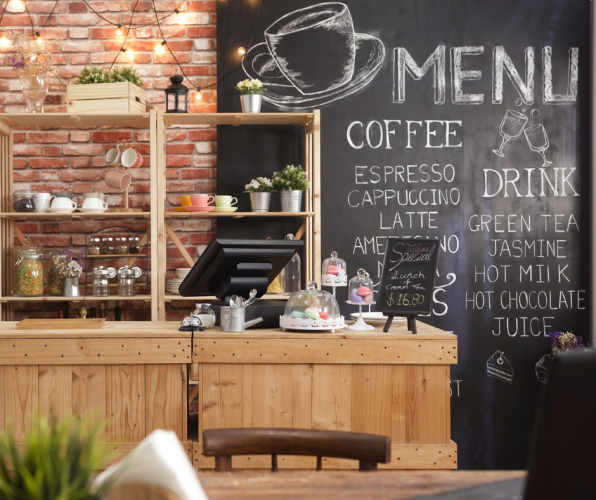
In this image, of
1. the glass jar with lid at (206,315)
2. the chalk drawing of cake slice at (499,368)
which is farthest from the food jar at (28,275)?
the chalk drawing of cake slice at (499,368)

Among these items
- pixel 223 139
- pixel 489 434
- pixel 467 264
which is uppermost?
pixel 223 139

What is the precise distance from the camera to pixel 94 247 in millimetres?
3582

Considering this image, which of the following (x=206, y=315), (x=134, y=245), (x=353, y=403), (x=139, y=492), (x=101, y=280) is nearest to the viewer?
(x=139, y=492)

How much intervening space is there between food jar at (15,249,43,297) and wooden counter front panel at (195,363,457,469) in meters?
1.57

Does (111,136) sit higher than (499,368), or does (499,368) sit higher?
(111,136)

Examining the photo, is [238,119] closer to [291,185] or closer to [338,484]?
[291,185]

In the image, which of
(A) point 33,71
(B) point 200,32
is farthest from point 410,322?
(A) point 33,71

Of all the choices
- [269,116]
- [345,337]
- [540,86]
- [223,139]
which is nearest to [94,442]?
[345,337]

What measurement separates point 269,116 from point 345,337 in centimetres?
156

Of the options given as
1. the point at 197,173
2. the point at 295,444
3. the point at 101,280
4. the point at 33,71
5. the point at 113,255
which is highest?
the point at 33,71

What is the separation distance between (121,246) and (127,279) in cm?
22

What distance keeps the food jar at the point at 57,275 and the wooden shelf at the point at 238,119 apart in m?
1.00

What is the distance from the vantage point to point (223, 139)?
3.73m

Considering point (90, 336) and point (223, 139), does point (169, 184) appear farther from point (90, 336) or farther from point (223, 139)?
point (90, 336)
